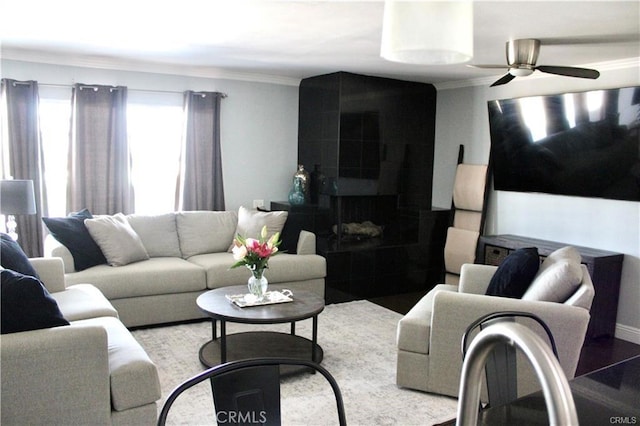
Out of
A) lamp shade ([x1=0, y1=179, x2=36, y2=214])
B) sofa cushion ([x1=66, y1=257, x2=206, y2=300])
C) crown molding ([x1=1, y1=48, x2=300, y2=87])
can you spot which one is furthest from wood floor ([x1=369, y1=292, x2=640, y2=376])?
lamp shade ([x1=0, y1=179, x2=36, y2=214])

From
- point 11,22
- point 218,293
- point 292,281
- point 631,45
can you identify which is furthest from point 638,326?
point 11,22

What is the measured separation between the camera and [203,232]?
5.30 m

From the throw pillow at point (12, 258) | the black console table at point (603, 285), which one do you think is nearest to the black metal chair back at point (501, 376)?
the throw pillow at point (12, 258)

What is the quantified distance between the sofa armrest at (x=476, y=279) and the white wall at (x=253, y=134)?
114 inches

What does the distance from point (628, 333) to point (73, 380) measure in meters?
4.35

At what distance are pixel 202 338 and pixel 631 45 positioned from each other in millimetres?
3905

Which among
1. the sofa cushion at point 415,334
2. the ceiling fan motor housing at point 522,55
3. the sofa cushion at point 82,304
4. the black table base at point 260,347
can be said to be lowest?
the black table base at point 260,347

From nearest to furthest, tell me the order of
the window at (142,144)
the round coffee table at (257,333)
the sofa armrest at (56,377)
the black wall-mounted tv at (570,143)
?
1. the sofa armrest at (56,377)
2. the round coffee table at (257,333)
3. the black wall-mounted tv at (570,143)
4. the window at (142,144)

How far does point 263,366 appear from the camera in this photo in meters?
1.50

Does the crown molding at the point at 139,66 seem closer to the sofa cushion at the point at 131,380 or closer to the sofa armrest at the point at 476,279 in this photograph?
the sofa armrest at the point at 476,279

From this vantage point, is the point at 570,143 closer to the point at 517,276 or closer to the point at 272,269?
the point at 517,276

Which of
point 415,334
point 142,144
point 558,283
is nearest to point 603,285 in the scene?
point 558,283

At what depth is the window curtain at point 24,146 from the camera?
480 cm

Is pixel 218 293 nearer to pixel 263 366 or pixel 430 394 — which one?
pixel 430 394
